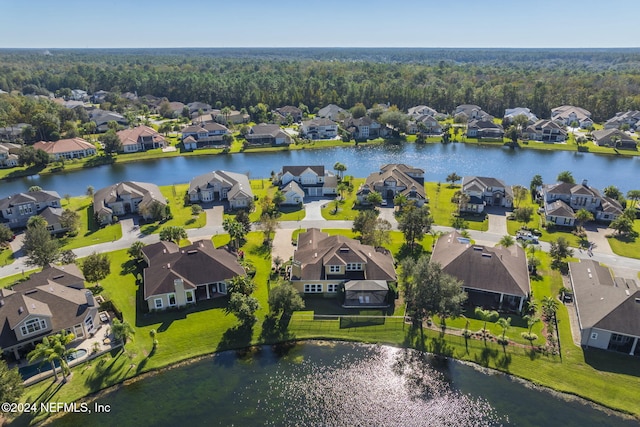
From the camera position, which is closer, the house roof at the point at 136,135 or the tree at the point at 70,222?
the tree at the point at 70,222

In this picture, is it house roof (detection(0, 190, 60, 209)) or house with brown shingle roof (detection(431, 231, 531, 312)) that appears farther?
house roof (detection(0, 190, 60, 209))

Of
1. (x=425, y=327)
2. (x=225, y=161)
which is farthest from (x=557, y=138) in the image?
(x=425, y=327)

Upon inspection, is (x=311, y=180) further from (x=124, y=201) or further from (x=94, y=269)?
(x=94, y=269)

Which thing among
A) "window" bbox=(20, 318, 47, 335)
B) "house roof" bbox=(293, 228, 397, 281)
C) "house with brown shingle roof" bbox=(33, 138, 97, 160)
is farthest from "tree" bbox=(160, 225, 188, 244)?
"house with brown shingle roof" bbox=(33, 138, 97, 160)

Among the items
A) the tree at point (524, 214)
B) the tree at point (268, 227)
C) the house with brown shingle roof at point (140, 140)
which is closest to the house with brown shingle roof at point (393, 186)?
the tree at point (524, 214)

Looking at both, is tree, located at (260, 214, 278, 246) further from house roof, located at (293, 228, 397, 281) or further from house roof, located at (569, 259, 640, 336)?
house roof, located at (569, 259, 640, 336)

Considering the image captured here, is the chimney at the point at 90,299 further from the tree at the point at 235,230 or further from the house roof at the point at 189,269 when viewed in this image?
the tree at the point at 235,230

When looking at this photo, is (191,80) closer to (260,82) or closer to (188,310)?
(260,82)
